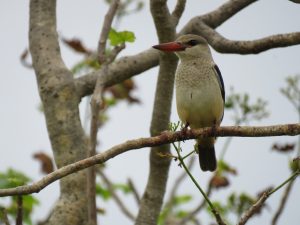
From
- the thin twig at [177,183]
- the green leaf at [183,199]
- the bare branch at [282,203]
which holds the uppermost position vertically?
the green leaf at [183,199]

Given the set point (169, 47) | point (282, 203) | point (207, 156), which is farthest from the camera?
point (207, 156)

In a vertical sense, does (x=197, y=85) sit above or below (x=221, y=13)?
below

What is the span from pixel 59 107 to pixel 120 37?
0.64 metres

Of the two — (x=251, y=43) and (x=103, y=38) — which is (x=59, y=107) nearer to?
(x=103, y=38)

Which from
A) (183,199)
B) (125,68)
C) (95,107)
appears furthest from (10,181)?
(183,199)

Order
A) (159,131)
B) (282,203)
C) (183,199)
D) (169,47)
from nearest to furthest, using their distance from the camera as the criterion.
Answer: (282,203), (169,47), (159,131), (183,199)

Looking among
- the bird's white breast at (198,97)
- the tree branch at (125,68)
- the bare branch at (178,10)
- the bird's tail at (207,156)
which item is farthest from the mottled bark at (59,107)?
the bird's tail at (207,156)

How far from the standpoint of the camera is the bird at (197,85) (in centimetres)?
383

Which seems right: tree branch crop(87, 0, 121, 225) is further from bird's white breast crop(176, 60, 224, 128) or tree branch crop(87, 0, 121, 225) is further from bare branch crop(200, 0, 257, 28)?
bare branch crop(200, 0, 257, 28)

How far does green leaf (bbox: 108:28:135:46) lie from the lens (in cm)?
380

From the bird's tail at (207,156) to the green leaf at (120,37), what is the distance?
1.02m

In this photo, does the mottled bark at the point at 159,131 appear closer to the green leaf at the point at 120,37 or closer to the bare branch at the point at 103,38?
the green leaf at the point at 120,37

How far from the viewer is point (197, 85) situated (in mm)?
3902

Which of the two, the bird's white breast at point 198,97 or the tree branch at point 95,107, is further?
the bird's white breast at point 198,97
